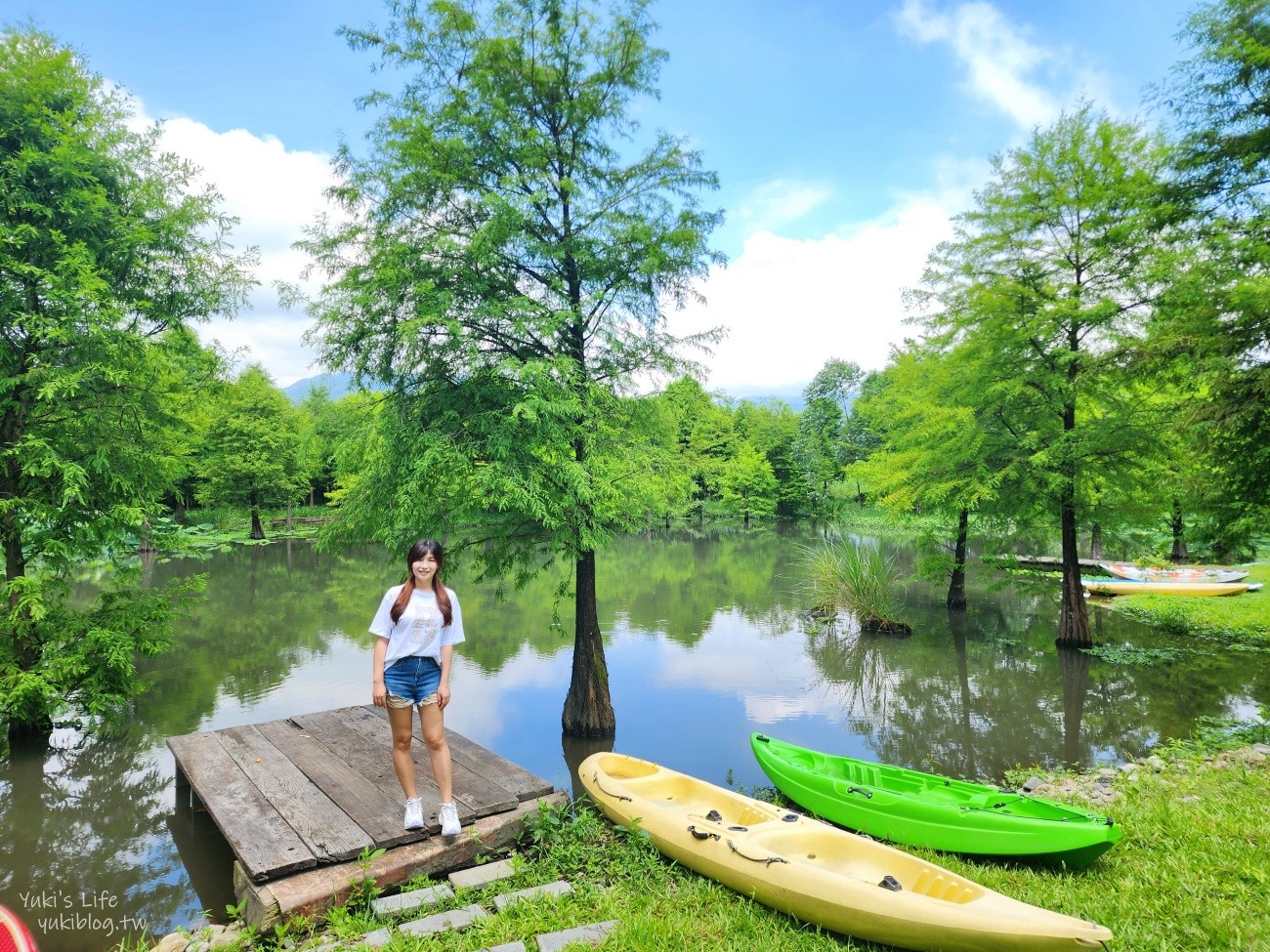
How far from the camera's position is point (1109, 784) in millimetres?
6984

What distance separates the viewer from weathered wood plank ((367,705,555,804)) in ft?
17.8

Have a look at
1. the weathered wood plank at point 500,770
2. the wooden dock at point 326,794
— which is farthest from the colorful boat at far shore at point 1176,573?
the wooden dock at point 326,794

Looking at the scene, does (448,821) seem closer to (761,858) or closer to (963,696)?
(761,858)

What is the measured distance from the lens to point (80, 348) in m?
7.62

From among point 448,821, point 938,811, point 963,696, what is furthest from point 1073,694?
point 448,821

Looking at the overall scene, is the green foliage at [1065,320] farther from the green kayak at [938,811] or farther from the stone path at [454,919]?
the stone path at [454,919]

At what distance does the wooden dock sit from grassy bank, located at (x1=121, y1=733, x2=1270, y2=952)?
0.37 metres

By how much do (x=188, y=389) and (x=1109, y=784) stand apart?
12.0 metres

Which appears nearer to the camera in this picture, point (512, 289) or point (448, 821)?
point (448, 821)

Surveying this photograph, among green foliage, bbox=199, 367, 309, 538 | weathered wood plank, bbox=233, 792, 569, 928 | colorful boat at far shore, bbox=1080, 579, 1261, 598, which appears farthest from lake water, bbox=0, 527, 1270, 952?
green foliage, bbox=199, 367, 309, 538

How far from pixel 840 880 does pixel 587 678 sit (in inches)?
225

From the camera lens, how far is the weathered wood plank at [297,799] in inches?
177

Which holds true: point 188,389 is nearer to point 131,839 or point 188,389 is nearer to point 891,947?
point 131,839

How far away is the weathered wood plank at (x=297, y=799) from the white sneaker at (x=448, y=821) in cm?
49
